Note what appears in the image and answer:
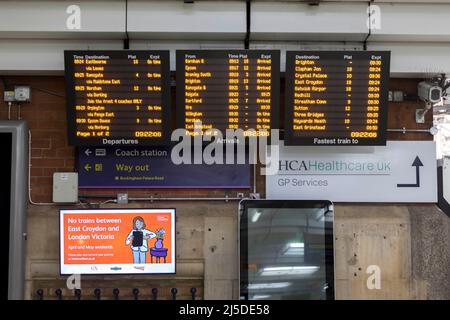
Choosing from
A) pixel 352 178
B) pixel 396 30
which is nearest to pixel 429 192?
pixel 352 178

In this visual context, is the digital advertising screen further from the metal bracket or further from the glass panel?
the metal bracket

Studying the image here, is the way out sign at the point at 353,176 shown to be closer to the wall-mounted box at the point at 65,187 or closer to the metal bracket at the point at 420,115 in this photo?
the metal bracket at the point at 420,115

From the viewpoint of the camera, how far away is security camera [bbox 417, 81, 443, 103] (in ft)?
16.1

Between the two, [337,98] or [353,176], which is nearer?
[337,98]

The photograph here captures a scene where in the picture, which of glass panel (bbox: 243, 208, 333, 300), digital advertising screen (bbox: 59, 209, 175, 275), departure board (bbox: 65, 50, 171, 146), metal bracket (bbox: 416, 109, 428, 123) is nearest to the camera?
departure board (bbox: 65, 50, 171, 146)

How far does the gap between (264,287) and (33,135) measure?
2.85 metres

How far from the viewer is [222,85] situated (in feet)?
15.0

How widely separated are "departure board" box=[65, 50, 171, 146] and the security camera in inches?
103

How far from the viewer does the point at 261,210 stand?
15.8 feet

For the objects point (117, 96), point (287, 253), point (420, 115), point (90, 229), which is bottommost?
point (287, 253)

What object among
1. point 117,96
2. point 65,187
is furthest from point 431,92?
point 65,187

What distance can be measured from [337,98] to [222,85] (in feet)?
3.63

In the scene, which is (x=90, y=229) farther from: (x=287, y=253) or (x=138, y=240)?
(x=287, y=253)

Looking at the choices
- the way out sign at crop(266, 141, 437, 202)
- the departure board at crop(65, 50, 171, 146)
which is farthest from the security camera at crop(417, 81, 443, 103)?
the departure board at crop(65, 50, 171, 146)
